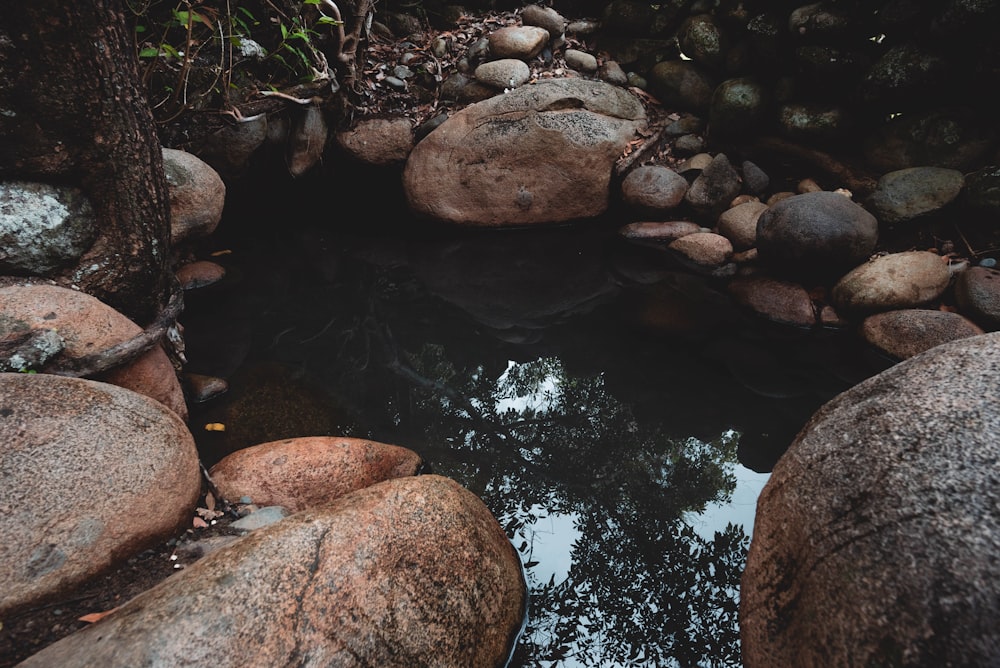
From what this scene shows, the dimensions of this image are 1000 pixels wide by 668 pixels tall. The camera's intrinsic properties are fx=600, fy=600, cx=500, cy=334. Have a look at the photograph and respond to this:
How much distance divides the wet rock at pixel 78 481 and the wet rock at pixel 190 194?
103 inches

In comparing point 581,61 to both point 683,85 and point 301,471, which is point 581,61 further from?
point 301,471

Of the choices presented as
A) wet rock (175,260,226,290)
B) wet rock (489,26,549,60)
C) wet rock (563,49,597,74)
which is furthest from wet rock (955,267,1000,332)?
wet rock (175,260,226,290)

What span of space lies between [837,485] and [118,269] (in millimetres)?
3590

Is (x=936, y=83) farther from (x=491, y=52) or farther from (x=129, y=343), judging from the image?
(x=129, y=343)

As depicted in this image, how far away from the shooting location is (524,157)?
247 inches

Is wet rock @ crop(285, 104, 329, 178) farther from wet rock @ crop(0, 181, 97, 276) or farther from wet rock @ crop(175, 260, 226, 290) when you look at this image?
wet rock @ crop(0, 181, 97, 276)

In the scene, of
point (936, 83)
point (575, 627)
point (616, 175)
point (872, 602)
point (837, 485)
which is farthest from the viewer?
point (616, 175)

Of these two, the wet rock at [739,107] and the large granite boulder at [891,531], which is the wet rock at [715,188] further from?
the large granite boulder at [891,531]

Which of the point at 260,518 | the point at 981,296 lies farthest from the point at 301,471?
the point at 981,296

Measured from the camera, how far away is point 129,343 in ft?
9.77

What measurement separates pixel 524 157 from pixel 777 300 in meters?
2.89

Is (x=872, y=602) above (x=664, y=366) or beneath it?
above

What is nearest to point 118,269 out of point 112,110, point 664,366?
point 112,110

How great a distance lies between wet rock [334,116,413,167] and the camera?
6.64m
